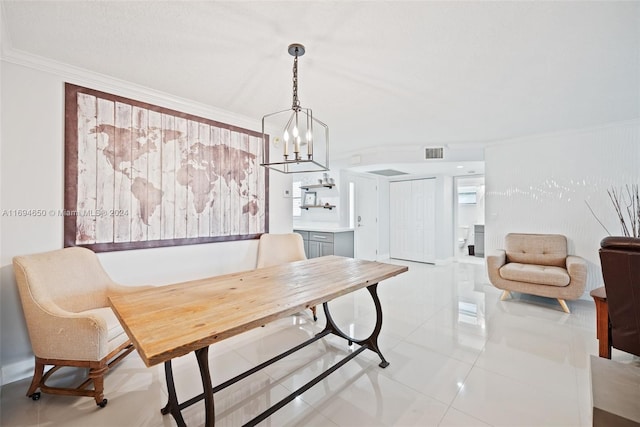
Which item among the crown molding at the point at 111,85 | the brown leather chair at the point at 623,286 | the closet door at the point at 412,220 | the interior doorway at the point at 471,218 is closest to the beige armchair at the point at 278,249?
the crown molding at the point at 111,85

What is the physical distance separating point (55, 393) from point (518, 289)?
14.9 feet

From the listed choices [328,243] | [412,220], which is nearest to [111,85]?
[328,243]

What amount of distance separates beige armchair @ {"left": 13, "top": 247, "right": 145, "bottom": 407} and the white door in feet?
15.4

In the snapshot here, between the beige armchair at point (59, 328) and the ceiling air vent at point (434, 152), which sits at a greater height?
the ceiling air vent at point (434, 152)

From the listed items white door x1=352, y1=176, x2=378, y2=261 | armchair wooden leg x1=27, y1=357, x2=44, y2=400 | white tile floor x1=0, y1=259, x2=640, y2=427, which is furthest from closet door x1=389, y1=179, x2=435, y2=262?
armchair wooden leg x1=27, y1=357, x2=44, y2=400

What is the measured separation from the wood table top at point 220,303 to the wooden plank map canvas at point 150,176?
1.02m

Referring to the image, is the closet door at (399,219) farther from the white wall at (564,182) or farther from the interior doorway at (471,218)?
the white wall at (564,182)

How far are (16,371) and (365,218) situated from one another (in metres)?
5.52

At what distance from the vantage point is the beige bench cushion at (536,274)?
3168 mm

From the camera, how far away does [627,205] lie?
334cm

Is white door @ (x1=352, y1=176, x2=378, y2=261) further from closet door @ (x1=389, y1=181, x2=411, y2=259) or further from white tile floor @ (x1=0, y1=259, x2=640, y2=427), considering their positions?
white tile floor @ (x1=0, y1=259, x2=640, y2=427)

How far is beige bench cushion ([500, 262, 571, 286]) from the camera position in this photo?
10.4 ft

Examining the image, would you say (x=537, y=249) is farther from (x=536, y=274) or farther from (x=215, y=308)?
(x=215, y=308)

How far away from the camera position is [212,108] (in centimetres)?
293
